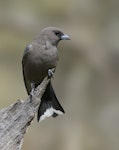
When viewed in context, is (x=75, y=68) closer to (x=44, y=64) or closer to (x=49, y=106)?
(x=49, y=106)

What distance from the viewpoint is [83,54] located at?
10.5m

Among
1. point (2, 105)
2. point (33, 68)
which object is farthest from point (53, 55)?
point (2, 105)

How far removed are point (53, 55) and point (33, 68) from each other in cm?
22

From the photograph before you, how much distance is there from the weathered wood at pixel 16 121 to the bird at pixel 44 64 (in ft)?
1.73

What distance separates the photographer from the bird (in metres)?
6.06

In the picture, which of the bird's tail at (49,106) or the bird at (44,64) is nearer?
the bird at (44,64)

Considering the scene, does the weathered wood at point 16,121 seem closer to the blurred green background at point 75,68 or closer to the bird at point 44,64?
the bird at point 44,64

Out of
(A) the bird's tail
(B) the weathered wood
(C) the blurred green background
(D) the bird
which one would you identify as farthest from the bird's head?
(C) the blurred green background

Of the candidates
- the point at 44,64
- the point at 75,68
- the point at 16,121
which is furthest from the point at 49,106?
the point at 75,68

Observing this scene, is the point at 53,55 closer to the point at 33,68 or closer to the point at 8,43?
the point at 33,68

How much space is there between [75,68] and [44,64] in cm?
444

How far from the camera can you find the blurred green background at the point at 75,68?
10109mm

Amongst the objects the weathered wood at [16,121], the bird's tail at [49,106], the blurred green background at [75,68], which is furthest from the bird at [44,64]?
the blurred green background at [75,68]

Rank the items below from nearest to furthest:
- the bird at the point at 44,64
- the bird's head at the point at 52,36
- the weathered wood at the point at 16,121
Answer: the weathered wood at the point at 16,121
the bird at the point at 44,64
the bird's head at the point at 52,36
